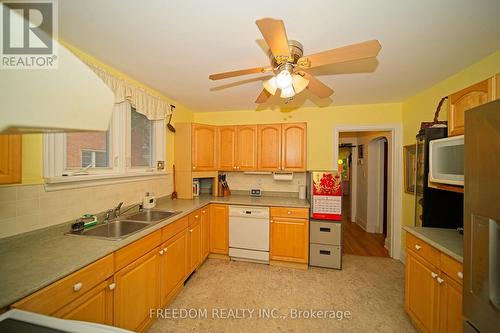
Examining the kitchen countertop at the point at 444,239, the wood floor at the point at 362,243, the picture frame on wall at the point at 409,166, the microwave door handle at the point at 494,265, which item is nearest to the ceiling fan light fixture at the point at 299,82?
the microwave door handle at the point at 494,265

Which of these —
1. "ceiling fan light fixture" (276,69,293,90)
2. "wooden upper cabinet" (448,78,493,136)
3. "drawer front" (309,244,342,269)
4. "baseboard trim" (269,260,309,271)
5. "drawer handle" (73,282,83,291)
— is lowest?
"baseboard trim" (269,260,309,271)

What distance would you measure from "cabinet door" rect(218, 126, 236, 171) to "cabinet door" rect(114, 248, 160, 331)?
1.77 metres

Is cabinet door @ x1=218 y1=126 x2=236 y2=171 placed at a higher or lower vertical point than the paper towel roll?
higher

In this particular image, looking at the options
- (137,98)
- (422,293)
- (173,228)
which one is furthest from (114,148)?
(422,293)

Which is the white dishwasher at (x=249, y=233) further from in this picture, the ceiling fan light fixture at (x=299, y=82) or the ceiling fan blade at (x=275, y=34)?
the ceiling fan blade at (x=275, y=34)

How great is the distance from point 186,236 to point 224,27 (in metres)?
2.06

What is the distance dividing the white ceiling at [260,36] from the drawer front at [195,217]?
158 centimetres

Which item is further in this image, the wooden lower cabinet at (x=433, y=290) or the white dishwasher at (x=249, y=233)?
the white dishwasher at (x=249, y=233)

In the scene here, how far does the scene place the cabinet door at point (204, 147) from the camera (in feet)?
10.00

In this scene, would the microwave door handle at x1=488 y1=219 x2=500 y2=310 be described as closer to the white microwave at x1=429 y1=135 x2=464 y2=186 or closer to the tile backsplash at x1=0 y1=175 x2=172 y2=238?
the white microwave at x1=429 y1=135 x2=464 y2=186

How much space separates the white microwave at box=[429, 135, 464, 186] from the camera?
139 centimetres

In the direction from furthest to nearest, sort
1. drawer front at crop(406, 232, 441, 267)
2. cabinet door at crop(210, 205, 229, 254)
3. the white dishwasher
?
cabinet door at crop(210, 205, 229, 254) → the white dishwasher → drawer front at crop(406, 232, 441, 267)

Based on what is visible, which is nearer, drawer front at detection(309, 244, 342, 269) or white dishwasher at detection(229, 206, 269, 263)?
drawer front at detection(309, 244, 342, 269)

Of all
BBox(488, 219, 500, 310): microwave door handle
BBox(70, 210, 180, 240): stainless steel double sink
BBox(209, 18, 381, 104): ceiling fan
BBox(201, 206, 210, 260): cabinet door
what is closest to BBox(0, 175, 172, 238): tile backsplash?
BBox(70, 210, 180, 240): stainless steel double sink
